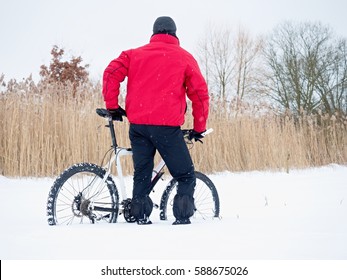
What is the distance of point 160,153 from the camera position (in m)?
3.27

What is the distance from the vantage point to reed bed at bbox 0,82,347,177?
682 cm

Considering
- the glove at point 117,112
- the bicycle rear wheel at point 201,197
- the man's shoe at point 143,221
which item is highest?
the glove at point 117,112

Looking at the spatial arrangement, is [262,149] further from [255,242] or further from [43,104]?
[255,242]

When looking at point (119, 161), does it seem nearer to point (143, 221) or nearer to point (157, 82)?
point (143, 221)

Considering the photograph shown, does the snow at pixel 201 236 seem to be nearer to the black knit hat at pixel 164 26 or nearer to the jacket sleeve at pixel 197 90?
the jacket sleeve at pixel 197 90

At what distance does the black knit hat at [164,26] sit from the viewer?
10.8 ft

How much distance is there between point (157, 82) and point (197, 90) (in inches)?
11.7

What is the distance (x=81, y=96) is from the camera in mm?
8172

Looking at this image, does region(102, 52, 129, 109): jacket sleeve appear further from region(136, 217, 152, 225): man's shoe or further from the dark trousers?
Result: region(136, 217, 152, 225): man's shoe

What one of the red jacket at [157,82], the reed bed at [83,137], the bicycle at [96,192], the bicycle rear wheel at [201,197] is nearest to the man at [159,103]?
the red jacket at [157,82]

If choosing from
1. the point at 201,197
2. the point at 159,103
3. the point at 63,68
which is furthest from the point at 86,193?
the point at 63,68

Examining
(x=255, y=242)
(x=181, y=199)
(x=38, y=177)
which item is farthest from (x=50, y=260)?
(x=38, y=177)

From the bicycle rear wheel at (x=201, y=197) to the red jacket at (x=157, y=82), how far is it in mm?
630

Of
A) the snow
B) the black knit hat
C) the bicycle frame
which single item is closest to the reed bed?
the snow
